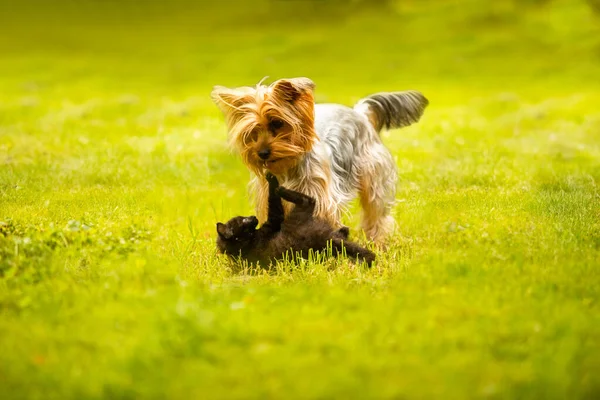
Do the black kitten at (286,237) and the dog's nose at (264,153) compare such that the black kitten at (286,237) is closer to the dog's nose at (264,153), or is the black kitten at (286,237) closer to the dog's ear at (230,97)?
the dog's nose at (264,153)

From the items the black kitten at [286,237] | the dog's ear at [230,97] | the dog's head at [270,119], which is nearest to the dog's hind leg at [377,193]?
the black kitten at [286,237]

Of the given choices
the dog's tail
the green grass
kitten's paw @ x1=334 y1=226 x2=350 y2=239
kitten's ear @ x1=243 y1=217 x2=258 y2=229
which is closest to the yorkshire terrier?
the dog's tail

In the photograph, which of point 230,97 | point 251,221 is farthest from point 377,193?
point 230,97

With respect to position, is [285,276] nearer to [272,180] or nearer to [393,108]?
[272,180]

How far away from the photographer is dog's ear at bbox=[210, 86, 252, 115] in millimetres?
7117

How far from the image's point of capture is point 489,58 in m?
33.3

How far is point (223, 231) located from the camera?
23.6ft

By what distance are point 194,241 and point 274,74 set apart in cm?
2373

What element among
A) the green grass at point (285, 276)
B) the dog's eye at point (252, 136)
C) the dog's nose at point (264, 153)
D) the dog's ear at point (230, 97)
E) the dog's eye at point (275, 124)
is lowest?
the green grass at point (285, 276)

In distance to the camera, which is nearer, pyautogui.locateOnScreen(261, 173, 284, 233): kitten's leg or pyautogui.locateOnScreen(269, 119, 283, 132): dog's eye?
pyautogui.locateOnScreen(269, 119, 283, 132): dog's eye

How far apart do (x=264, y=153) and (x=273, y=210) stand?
72 centimetres

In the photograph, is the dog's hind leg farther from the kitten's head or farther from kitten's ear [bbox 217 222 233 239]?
kitten's ear [bbox 217 222 233 239]

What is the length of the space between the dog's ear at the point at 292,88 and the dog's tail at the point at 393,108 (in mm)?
2236

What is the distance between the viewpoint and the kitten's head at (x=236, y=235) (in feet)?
23.6
